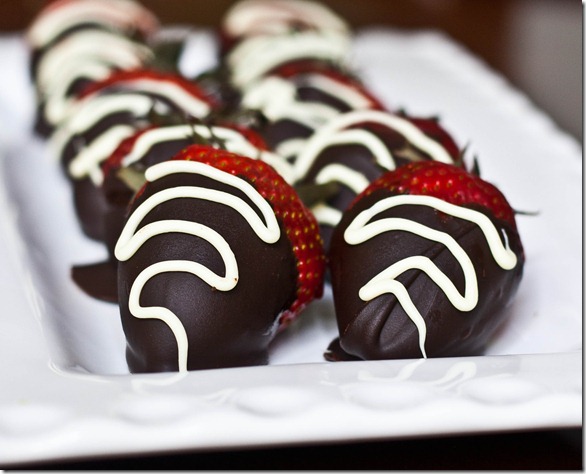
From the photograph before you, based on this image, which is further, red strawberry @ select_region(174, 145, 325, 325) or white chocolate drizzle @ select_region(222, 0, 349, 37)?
white chocolate drizzle @ select_region(222, 0, 349, 37)

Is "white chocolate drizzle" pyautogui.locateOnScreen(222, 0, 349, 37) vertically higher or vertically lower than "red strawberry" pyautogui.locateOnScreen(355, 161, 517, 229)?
higher

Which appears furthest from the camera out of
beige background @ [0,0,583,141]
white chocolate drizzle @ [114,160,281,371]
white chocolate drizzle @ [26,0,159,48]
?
beige background @ [0,0,583,141]

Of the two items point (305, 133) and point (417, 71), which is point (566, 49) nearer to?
point (417, 71)

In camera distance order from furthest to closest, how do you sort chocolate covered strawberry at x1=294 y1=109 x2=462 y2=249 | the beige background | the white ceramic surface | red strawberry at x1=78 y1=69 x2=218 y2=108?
1. the beige background
2. red strawberry at x1=78 y1=69 x2=218 y2=108
3. chocolate covered strawberry at x1=294 y1=109 x2=462 y2=249
4. the white ceramic surface

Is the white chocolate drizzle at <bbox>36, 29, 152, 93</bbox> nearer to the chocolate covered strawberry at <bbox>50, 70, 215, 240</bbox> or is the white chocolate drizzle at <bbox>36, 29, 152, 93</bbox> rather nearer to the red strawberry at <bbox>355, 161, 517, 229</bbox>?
the chocolate covered strawberry at <bbox>50, 70, 215, 240</bbox>

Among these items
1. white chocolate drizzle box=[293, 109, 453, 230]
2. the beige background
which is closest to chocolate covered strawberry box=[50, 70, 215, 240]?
white chocolate drizzle box=[293, 109, 453, 230]

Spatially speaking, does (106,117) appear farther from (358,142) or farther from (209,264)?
(209,264)

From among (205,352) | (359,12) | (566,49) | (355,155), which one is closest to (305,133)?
(355,155)

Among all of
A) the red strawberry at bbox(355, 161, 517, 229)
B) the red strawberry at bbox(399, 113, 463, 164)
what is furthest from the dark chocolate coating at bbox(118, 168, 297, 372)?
the red strawberry at bbox(399, 113, 463, 164)

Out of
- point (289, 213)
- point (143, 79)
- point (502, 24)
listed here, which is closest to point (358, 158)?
point (289, 213)

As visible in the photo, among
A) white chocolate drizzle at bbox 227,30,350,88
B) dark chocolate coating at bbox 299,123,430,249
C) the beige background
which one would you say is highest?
white chocolate drizzle at bbox 227,30,350,88
